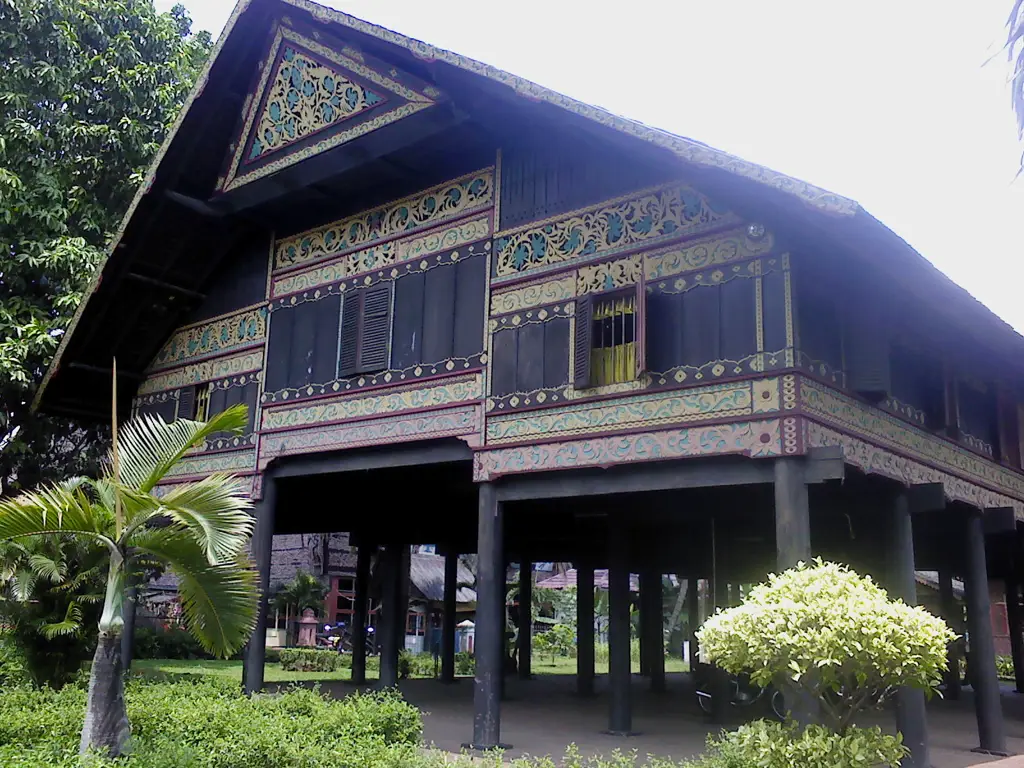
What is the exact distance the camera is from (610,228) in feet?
36.3

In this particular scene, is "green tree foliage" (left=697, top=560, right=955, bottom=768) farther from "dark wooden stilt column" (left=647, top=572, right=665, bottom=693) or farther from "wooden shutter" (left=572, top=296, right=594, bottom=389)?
"dark wooden stilt column" (left=647, top=572, right=665, bottom=693)

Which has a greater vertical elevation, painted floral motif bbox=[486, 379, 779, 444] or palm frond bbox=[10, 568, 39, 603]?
painted floral motif bbox=[486, 379, 779, 444]

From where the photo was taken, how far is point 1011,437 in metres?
15.1

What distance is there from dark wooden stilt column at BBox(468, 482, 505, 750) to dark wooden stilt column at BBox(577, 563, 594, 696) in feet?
25.3

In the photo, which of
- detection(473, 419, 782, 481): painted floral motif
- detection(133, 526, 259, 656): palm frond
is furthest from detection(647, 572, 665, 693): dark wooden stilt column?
detection(133, 526, 259, 656): palm frond

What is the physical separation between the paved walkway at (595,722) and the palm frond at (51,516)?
15.5 feet

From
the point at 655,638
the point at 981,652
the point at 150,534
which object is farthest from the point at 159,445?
the point at 655,638

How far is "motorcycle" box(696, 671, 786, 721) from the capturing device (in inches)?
541

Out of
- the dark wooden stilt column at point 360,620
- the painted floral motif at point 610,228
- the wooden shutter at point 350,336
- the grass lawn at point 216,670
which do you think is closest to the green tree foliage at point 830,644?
the painted floral motif at point 610,228

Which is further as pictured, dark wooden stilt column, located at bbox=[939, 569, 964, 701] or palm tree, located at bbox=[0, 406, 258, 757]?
dark wooden stilt column, located at bbox=[939, 569, 964, 701]

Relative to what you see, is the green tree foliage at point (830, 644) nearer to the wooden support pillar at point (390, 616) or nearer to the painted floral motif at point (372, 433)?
the painted floral motif at point (372, 433)

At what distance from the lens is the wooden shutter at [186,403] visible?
1573cm

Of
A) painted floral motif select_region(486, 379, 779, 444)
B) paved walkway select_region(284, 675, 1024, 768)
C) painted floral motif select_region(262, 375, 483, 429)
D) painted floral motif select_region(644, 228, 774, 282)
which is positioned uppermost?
painted floral motif select_region(644, 228, 774, 282)

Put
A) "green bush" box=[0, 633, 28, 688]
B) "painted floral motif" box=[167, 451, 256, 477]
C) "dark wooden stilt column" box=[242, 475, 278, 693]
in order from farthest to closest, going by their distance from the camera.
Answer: "painted floral motif" box=[167, 451, 256, 477] → "green bush" box=[0, 633, 28, 688] → "dark wooden stilt column" box=[242, 475, 278, 693]
